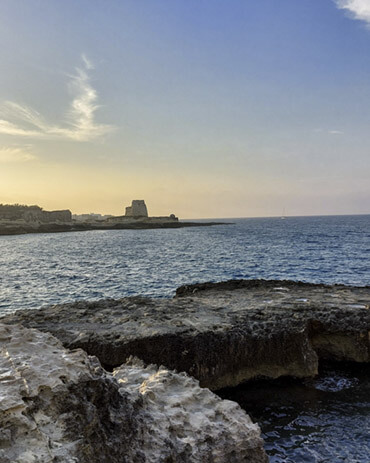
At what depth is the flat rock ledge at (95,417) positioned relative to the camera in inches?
141

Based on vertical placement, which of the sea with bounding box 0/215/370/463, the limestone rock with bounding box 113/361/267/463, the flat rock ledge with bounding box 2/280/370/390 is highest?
the limestone rock with bounding box 113/361/267/463

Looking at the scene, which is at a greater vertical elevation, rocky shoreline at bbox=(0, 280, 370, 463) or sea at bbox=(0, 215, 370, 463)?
rocky shoreline at bbox=(0, 280, 370, 463)

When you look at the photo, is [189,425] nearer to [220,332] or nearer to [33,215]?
[220,332]

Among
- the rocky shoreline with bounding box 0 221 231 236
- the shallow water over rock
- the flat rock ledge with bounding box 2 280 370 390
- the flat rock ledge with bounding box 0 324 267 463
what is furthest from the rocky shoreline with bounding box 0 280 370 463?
the rocky shoreline with bounding box 0 221 231 236

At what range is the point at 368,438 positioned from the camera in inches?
277

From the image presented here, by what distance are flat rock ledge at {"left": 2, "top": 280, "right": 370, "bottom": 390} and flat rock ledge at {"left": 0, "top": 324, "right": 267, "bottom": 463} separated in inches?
154

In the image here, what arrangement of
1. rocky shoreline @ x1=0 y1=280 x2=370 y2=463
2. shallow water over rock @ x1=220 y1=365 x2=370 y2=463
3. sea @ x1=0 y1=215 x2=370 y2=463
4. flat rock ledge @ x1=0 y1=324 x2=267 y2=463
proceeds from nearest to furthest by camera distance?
flat rock ledge @ x1=0 y1=324 x2=267 y2=463
shallow water over rock @ x1=220 y1=365 x2=370 y2=463
sea @ x1=0 y1=215 x2=370 y2=463
rocky shoreline @ x1=0 y1=280 x2=370 y2=463

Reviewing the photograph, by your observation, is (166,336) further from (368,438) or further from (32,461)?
(32,461)

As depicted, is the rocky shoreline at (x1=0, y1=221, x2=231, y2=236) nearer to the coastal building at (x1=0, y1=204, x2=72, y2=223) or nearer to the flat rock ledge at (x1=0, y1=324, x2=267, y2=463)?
the coastal building at (x1=0, y1=204, x2=72, y2=223)

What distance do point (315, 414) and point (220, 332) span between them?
9.80ft

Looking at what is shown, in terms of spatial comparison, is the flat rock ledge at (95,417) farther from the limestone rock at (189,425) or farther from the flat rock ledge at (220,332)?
the flat rock ledge at (220,332)

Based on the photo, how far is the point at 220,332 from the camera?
9.95 m

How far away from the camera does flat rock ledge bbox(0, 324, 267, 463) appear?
11.8 feet

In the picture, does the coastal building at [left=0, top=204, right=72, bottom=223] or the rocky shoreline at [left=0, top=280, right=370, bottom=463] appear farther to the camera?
the coastal building at [left=0, top=204, right=72, bottom=223]
